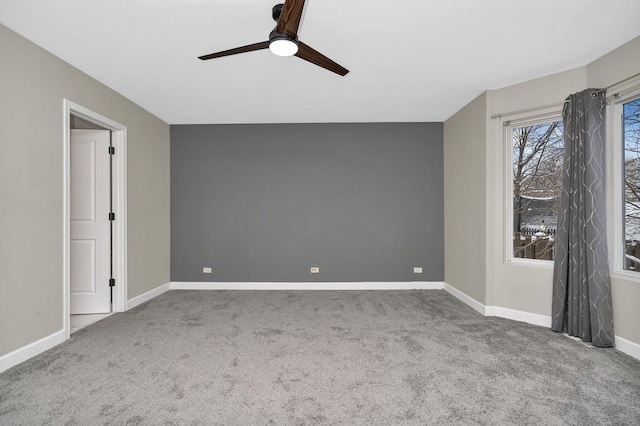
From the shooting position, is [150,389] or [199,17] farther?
[199,17]

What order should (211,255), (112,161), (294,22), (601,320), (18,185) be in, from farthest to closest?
(211,255)
(112,161)
(601,320)
(18,185)
(294,22)

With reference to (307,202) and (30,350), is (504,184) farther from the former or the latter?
(30,350)

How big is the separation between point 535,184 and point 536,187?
0.04 meters

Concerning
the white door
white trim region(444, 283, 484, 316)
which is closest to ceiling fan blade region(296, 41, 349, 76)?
the white door

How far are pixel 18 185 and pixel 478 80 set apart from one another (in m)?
4.33

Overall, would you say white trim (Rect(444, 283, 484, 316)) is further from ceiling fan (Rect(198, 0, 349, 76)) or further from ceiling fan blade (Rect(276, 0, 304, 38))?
ceiling fan blade (Rect(276, 0, 304, 38))

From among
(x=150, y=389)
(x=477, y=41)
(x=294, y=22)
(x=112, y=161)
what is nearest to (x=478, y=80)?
(x=477, y=41)

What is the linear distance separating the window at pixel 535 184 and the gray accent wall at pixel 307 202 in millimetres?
1312

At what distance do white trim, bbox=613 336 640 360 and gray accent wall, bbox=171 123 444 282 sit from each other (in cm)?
225

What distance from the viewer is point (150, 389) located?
2074 mm

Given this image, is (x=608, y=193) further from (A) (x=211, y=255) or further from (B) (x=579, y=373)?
(A) (x=211, y=255)

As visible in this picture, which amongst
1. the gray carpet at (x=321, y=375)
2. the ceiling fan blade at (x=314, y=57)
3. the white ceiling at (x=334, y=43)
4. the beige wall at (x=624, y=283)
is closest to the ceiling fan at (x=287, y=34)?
the ceiling fan blade at (x=314, y=57)

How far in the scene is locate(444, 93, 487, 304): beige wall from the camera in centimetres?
371

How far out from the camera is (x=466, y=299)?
403 centimetres
